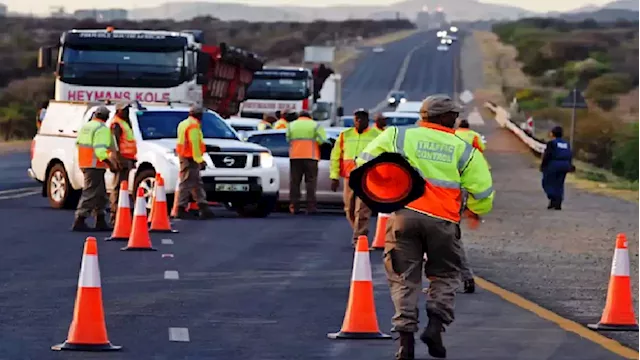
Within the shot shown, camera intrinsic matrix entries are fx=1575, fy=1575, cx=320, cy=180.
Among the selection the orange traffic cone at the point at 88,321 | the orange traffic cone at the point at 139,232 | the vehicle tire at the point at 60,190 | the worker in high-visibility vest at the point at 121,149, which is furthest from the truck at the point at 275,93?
the orange traffic cone at the point at 88,321

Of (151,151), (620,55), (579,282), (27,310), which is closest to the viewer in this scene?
(27,310)

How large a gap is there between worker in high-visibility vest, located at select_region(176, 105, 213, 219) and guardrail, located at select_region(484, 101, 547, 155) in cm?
2178

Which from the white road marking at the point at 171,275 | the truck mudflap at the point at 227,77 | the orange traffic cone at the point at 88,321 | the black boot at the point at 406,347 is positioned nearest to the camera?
the black boot at the point at 406,347

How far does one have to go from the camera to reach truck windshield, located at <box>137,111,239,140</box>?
24203mm

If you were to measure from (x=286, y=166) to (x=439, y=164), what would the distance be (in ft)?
54.4

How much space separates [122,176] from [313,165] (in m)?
5.27

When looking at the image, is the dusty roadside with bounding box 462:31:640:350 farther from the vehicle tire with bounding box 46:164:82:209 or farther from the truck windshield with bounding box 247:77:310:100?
the truck windshield with bounding box 247:77:310:100

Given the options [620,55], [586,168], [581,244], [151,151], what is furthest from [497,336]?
[620,55]

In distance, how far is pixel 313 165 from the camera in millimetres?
25297

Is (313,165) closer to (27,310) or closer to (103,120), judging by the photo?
(103,120)

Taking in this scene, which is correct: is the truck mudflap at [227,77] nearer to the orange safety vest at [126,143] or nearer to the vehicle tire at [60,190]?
the vehicle tire at [60,190]

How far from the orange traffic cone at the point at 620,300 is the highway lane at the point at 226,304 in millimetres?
417

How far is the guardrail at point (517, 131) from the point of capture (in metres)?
52.2

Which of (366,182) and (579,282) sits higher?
(366,182)
